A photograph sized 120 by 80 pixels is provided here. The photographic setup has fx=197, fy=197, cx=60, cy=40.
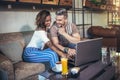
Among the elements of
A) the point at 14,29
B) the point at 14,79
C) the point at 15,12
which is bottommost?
the point at 14,79

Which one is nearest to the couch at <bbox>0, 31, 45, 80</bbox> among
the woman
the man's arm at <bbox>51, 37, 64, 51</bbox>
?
the woman

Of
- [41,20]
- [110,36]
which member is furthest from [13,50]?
[110,36]

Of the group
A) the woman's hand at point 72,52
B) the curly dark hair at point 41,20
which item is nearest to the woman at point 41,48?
the curly dark hair at point 41,20

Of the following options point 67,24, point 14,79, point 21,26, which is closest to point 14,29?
point 21,26

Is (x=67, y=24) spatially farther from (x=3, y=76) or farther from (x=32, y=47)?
(x=3, y=76)

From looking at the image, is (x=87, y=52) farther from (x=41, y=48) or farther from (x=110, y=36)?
(x=110, y=36)

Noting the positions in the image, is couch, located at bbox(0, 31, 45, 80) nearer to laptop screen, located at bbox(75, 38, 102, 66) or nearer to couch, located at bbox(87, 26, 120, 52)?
laptop screen, located at bbox(75, 38, 102, 66)

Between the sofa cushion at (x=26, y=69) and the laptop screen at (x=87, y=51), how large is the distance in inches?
30.5

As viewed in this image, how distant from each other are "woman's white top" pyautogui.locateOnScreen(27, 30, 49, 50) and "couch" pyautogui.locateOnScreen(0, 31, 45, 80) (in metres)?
0.23

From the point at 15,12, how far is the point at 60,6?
3.89 feet

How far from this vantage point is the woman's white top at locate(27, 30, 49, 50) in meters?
2.84

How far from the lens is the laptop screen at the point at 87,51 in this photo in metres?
2.11

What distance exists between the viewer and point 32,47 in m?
2.93

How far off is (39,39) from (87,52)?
3.05 ft
